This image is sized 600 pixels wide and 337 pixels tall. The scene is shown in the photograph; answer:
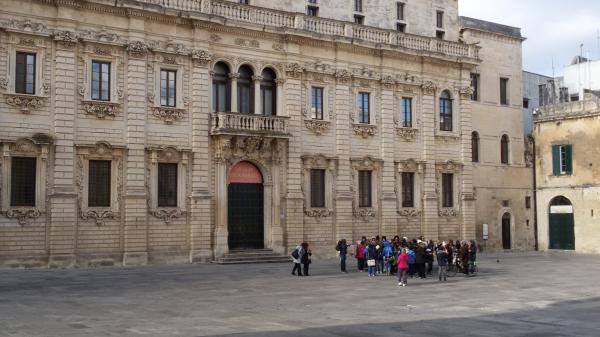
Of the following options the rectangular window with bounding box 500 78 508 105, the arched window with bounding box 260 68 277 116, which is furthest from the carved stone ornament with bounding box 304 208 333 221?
the rectangular window with bounding box 500 78 508 105

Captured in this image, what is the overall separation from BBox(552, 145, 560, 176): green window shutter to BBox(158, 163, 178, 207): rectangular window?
2658 centimetres

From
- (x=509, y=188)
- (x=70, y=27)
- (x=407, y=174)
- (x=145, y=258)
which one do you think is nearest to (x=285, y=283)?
(x=145, y=258)

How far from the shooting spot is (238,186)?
36688mm

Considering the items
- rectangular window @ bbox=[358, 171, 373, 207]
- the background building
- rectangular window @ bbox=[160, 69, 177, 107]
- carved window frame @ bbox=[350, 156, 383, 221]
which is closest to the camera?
rectangular window @ bbox=[160, 69, 177, 107]

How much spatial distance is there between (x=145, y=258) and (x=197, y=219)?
3.13 meters

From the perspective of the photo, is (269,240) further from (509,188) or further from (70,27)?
(509,188)

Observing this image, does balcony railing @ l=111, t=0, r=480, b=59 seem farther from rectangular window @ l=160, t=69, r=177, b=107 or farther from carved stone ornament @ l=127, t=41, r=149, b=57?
rectangular window @ l=160, t=69, r=177, b=107

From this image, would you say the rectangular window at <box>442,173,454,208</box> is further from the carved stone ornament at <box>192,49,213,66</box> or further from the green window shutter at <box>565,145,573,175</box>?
the carved stone ornament at <box>192,49,213,66</box>

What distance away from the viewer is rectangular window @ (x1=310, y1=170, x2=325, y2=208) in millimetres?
38969

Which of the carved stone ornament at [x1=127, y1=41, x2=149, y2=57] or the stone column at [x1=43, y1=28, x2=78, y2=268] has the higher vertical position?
the carved stone ornament at [x1=127, y1=41, x2=149, y2=57]

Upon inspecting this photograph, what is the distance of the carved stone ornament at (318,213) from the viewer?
3850cm

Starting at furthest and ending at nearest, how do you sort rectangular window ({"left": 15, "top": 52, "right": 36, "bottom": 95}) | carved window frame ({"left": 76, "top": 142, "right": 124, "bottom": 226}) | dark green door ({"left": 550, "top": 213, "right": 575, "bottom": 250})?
dark green door ({"left": 550, "top": 213, "right": 575, "bottom": 250})
carved window frame ({"left": 76, "top": 142, "right": 124, "bottom": 226})
rectangular window ({"left": 15, "top": 52, "right": 36, "bottom": 95})

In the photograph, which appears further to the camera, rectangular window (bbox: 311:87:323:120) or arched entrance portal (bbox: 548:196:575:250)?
arched entrance portal (bbox: 548:196:575:250)

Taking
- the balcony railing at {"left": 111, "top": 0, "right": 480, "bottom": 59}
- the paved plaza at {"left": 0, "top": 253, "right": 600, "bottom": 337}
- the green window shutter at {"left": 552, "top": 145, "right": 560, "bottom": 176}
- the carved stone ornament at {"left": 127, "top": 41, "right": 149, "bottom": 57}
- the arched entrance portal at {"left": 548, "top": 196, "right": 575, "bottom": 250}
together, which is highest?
the balcony railing at {"left": 111, "top": 0, "right": 480, "bottom": 59}
